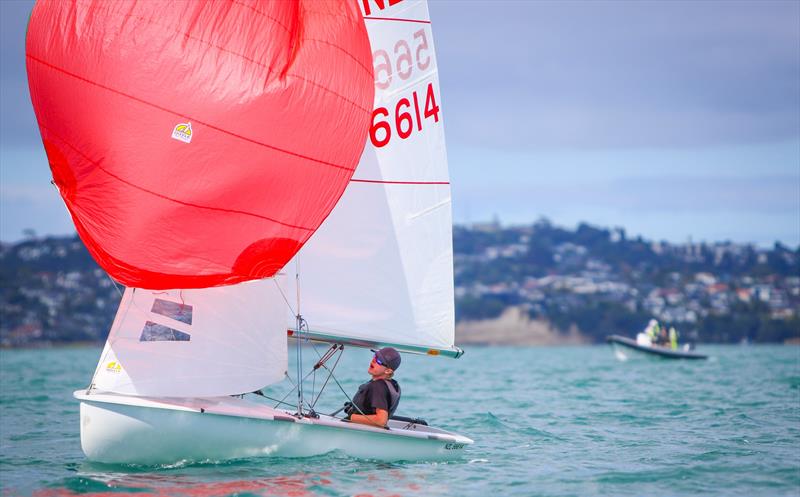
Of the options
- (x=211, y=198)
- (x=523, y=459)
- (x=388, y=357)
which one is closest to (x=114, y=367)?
(x=211, y=198)

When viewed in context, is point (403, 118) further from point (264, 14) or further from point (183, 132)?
point (183, 132)

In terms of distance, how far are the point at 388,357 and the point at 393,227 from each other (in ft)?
4.72

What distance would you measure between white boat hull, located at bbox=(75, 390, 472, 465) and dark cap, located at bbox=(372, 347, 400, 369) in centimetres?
63

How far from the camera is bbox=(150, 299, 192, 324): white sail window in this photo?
31.3ft

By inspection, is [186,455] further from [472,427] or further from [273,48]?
[472,427]

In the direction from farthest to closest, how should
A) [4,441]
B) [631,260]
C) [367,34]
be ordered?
[631,260] → [4,441] → [367,34]

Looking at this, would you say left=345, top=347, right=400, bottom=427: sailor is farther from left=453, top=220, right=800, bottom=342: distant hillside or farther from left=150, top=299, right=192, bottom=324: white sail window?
left=453, top=220, right=800, bottom=342: distant hillside

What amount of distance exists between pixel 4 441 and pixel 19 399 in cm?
704

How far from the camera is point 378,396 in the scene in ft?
33.2

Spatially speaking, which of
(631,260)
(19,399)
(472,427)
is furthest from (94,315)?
(472,427)

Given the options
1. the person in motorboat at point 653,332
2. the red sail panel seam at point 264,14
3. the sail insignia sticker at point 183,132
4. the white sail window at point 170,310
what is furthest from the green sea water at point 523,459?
the person in motorboat at point 653,332

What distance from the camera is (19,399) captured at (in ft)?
61.2

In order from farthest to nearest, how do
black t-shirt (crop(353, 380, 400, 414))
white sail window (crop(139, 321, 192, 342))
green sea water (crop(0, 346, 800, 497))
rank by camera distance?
black t-shirt (crop(353, 380, 400, 414))
white sail window (crop(139, 321, 192, 342))
green sea water (crop(0, 346, 800, 497))

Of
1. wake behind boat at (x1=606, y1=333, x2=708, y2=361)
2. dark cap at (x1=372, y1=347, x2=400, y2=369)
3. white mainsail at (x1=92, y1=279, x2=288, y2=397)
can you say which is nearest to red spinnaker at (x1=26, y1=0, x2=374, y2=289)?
white mainsail at (x1=92, y1=279, x2=288, y2=397)
